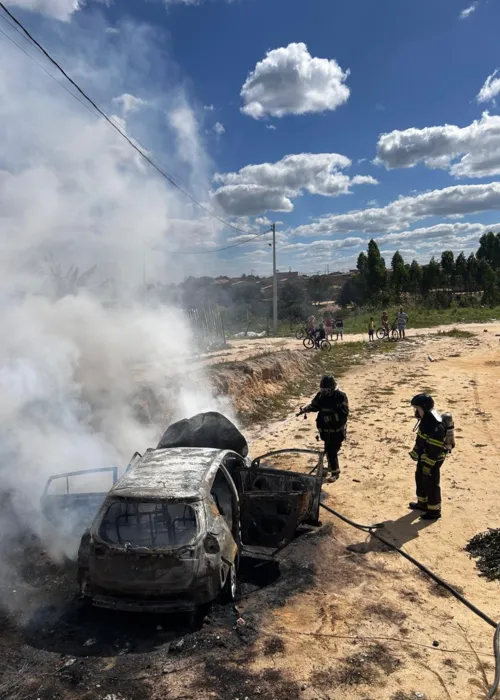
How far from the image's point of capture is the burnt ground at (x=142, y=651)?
362cm

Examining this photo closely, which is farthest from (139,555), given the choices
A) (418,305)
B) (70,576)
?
(418,305)

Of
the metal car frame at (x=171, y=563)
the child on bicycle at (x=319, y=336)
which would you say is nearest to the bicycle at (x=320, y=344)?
the child on bicycle at (x=319, y=336)

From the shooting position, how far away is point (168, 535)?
4.55 m

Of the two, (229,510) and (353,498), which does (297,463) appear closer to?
(353,498)

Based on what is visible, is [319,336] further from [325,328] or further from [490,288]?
A: [490,288]

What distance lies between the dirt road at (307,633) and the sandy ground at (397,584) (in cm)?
2

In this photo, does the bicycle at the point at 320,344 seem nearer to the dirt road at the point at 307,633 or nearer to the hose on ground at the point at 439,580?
the dirt road at the point at 307,633

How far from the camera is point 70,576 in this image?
5281 millimetres

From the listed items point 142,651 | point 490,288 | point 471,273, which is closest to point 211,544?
point 142,651

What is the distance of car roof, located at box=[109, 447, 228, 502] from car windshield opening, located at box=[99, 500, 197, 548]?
0.10m

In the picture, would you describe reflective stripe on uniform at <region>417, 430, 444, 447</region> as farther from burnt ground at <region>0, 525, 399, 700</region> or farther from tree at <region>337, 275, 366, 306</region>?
tree at <region>337, 275, 366, 306</region>

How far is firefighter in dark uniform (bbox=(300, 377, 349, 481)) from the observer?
8438 millimetres

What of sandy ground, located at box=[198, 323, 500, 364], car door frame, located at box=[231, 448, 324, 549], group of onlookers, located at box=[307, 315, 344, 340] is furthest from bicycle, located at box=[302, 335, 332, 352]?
car door frame, located at box=[231, 448, 324, 549]

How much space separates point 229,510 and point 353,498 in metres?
2.99
